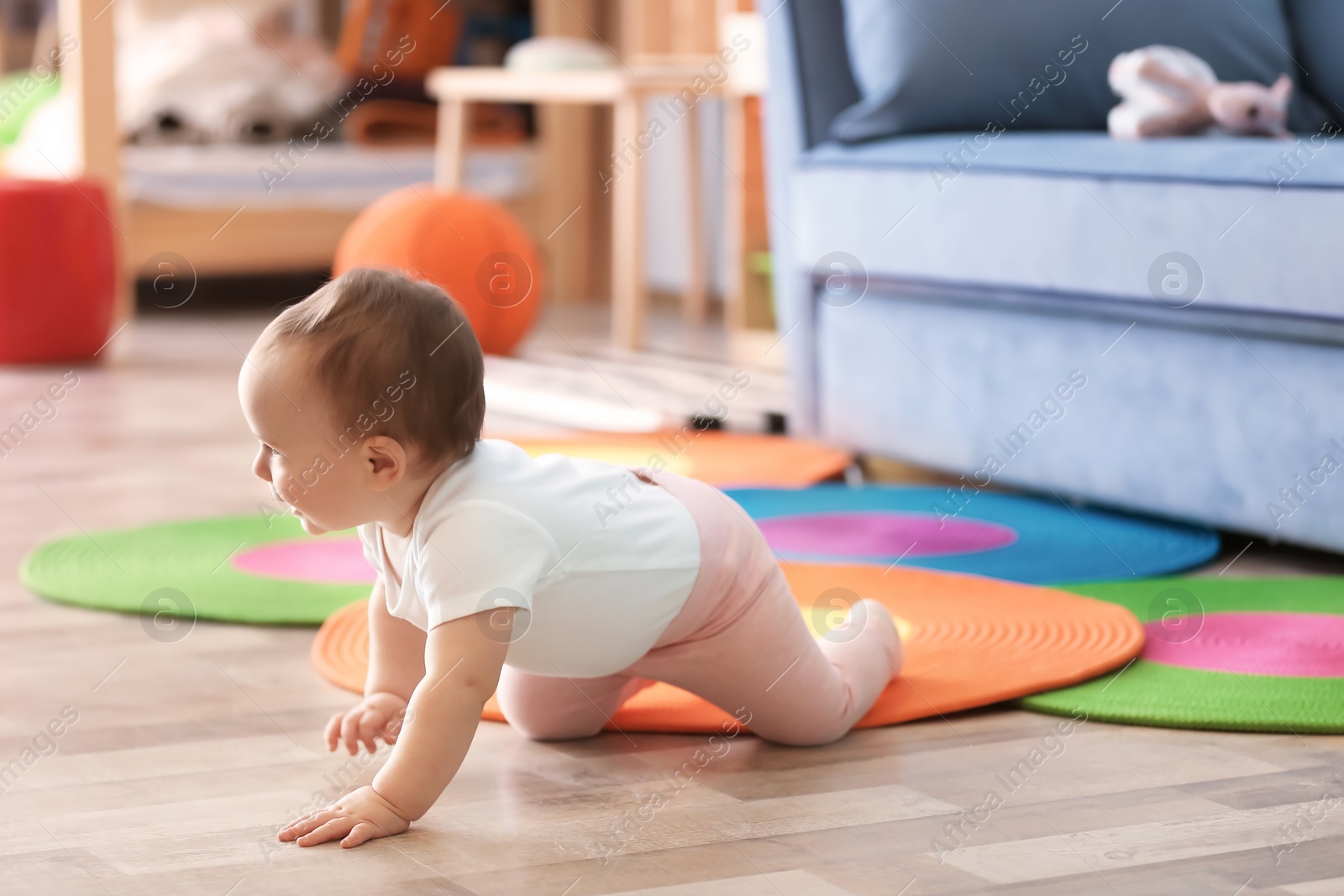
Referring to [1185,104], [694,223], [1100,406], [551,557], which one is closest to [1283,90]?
[1185,104]

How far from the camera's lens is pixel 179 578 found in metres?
1.59

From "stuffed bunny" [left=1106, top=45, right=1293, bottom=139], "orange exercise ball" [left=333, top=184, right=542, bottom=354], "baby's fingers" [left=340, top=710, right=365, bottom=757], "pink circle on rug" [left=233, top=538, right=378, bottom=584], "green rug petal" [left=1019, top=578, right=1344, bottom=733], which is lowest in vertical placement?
"pink circle on rug" [left=233, top=538, right=378, bottom=584]

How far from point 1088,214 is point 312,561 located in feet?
2.94

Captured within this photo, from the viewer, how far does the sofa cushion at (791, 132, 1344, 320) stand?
1559 mm

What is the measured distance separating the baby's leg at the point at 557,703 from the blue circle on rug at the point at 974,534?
533mm

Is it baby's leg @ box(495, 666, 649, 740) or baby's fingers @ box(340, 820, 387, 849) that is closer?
baby's fingers @ box(340, 820, 387, 849)

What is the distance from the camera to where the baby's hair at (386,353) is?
0.94 m

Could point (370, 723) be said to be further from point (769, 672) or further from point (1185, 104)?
point (1185, 104)

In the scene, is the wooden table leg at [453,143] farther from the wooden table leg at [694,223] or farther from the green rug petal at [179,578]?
the green rug petal at [179,578]

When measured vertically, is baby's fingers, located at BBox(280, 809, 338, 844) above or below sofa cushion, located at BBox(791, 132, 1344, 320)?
below

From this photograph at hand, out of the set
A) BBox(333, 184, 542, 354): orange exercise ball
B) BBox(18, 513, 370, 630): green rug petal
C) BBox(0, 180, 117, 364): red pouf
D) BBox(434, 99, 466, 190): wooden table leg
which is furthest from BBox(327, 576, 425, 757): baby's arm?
BBox(434, 99, 466, 190): wooden table leg

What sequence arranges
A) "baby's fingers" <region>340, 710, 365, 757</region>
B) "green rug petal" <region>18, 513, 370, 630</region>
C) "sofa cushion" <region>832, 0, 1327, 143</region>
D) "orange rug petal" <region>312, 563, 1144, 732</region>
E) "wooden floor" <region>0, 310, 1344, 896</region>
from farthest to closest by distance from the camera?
"sofa cushion" <region>832, 0, 1327, 143</region>
"green rug petal" <region>18, 513, 370, 630</region>
"orange rug petal" <region>312, 563, 1144, 732</region>
"baby's fingers" <region>340, 710, 365, 757</region>
"wooden floor" <region>0, 310, 1344, 896</region>

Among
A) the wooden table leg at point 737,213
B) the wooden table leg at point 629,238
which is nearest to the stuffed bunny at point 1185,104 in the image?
the wooden table leg at point 629,238

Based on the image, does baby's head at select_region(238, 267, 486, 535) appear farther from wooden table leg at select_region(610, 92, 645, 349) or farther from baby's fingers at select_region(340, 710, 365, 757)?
wooden table leg at select_region(610, 92, 645, 349)
